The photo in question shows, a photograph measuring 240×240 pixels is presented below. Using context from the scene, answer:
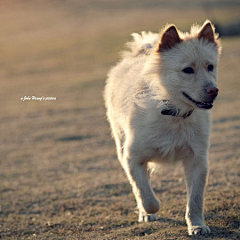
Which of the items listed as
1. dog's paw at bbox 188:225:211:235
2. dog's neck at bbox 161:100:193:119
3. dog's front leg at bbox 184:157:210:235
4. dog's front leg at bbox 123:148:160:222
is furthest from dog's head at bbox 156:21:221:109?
dog's paw at bbox 188:225:211:235

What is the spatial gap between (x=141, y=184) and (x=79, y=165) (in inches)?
148

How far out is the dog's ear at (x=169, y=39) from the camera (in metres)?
4.32

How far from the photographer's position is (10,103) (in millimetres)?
15180

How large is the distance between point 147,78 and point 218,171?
2874 millimetres

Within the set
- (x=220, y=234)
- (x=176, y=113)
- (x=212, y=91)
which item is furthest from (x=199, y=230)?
(x=212, y=91)

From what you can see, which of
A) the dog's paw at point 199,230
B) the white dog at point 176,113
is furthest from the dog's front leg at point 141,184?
the dog's paw at point 199,230

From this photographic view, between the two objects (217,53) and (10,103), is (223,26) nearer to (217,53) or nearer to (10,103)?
(10,103)

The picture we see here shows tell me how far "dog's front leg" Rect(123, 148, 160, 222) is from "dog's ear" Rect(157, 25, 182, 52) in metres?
1.22

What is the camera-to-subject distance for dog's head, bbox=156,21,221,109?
161 inches

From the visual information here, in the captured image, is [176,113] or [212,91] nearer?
[212,91]

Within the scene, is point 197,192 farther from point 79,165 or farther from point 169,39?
point 79,165

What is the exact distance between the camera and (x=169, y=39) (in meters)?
4.39

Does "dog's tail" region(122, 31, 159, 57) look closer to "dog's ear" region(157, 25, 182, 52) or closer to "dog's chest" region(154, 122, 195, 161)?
"dog's ear" region(157, 25, 182, 52)

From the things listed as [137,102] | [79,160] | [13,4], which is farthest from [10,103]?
[13,4]
